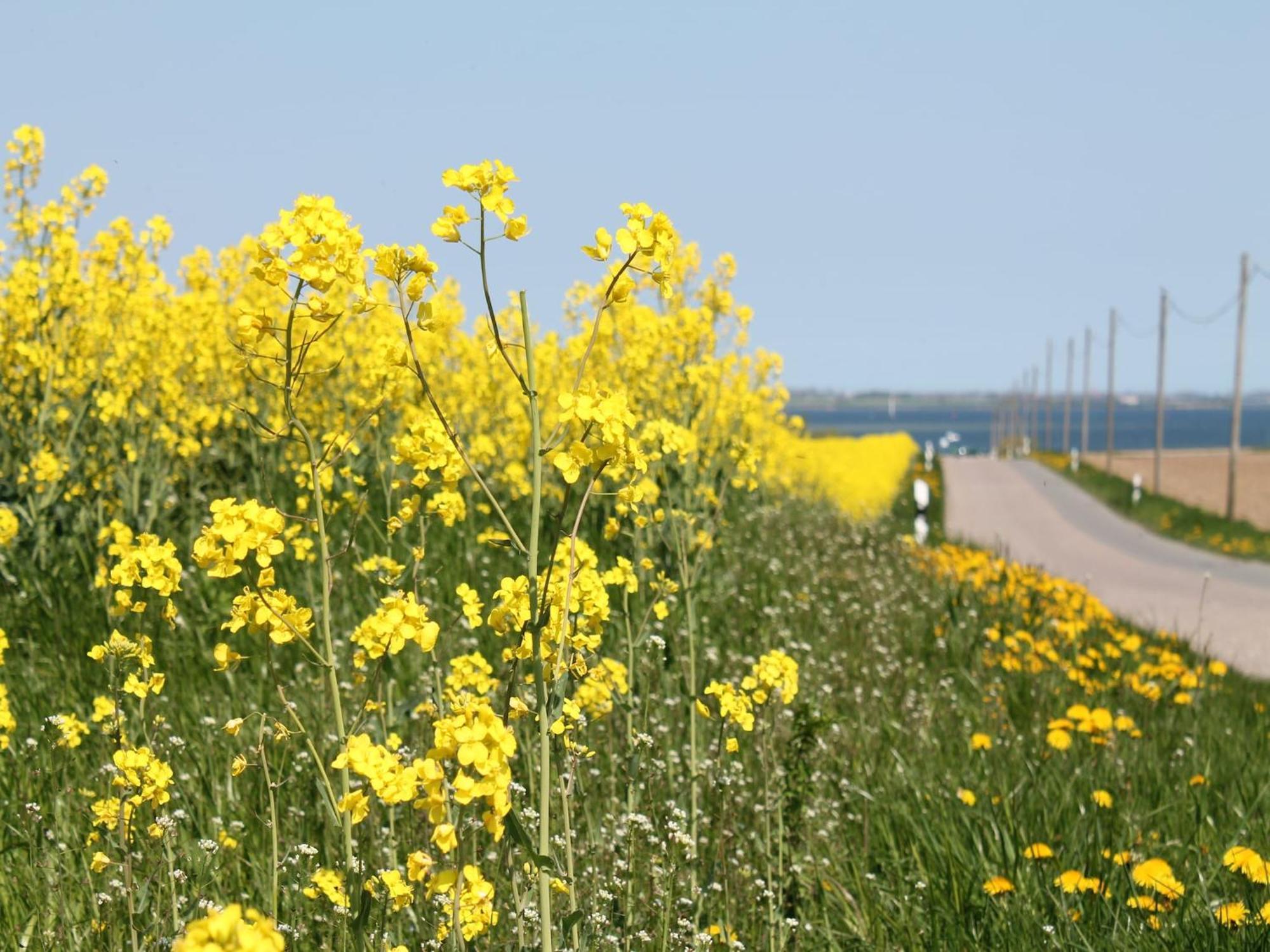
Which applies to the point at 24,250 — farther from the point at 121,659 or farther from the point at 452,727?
the point at 452,727

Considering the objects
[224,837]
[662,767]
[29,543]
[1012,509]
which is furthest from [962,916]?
[1012,509]

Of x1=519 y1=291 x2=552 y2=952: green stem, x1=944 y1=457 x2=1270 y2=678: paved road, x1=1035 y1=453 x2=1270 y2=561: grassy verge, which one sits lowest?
x1=944 y1=457 x2=1270 y2=678: paved road

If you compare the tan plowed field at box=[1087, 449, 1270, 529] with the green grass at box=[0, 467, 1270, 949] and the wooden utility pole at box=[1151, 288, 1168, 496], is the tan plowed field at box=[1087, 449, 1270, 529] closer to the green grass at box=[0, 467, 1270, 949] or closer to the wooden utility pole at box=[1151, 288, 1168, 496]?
the wooden utility pole at box=[1151, 288, 1168, 496]

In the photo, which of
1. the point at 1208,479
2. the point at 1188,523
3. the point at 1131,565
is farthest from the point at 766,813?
the point at 1208,479

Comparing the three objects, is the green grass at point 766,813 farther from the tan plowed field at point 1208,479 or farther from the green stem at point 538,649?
the tan plowed field at point 1208,479

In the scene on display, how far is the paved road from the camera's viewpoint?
9867 millimetres

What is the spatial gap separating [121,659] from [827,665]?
12.5ft

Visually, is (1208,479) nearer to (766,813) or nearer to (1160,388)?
(1160,388)

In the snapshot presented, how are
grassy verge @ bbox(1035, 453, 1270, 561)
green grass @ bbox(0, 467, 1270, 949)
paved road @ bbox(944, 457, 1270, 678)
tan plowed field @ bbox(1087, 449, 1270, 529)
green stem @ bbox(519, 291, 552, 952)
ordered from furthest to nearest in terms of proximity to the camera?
tan plowed field @ bbox(1087, 449, 1270, 529) < grassy verge @ bbox(1035, 453, 1270, 561) < paved road @ bbox(944, 457, 1270, 678) < green grass @ bbox(0, 467, 1270, 949) < green stem @ bbox(519, 291, 552, 952)

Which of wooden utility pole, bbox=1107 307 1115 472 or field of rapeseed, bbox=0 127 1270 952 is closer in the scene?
field of rapeseed, bbox=0 127 1270 952

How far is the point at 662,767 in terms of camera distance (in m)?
3.42

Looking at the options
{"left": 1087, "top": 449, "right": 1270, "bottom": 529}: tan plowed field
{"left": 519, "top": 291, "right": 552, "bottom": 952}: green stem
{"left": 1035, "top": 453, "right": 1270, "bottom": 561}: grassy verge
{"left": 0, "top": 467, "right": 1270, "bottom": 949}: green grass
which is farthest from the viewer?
{"left": 1087, "top": 449, "right": 1270, "bottom": 529}: tan plowed field

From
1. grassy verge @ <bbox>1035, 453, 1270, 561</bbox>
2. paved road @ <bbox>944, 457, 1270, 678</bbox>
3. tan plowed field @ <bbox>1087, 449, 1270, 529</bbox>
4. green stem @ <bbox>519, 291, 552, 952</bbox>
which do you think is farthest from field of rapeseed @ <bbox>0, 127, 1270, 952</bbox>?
tan plowed field @ <bbox>1087, 449, 1270, 529</bbox>

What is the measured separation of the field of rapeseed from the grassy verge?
896cm
